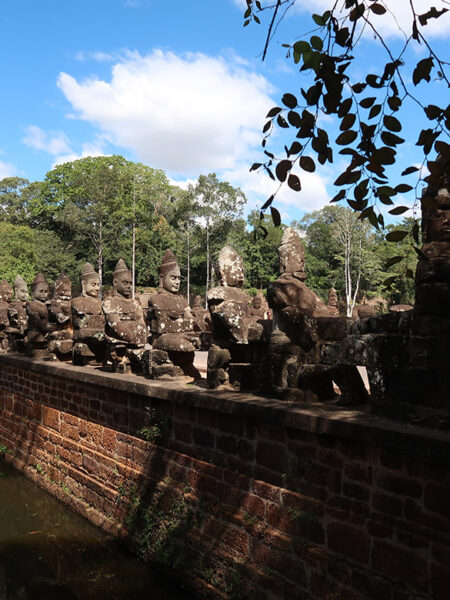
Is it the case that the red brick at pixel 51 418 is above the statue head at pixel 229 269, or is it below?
below

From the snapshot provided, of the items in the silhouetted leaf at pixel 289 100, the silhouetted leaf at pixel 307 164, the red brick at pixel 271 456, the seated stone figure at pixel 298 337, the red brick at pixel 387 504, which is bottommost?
the red brick at pixel 387 504

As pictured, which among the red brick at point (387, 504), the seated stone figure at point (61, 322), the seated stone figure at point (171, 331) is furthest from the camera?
the seated stone figure at point (61, 322)

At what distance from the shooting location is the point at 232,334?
528 centimetres

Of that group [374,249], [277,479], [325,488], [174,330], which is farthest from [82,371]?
Result: [374,249]

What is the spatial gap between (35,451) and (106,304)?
324cm

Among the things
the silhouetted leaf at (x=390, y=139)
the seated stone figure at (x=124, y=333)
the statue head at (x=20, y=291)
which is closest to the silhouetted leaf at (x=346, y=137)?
the silhouetted leaf at (x=390, y=139)

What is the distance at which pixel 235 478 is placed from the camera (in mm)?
4922

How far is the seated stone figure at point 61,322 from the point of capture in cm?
885

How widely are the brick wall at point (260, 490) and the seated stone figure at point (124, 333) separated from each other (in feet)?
Result: 1.15

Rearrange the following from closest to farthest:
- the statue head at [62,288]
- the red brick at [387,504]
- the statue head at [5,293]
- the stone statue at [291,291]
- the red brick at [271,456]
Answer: the red brick at [387,504] < the red brick at [271,456] < the stone statue at [291,291] < the statue head at [62,288] < the statue head at [5,293]

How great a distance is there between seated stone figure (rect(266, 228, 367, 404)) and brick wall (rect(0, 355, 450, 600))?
25 cm

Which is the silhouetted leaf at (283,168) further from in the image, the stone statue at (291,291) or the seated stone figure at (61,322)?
the seated stone figure at (61,322)

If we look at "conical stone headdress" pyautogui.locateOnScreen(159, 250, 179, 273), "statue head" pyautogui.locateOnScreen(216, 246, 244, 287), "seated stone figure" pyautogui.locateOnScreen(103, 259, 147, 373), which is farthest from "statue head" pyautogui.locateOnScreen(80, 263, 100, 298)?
"statue head" pyautogui.locateOnScreen(216, 246, 244, 287)

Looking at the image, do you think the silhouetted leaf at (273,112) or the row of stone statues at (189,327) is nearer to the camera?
the silhouetted leaf at (273,112)
